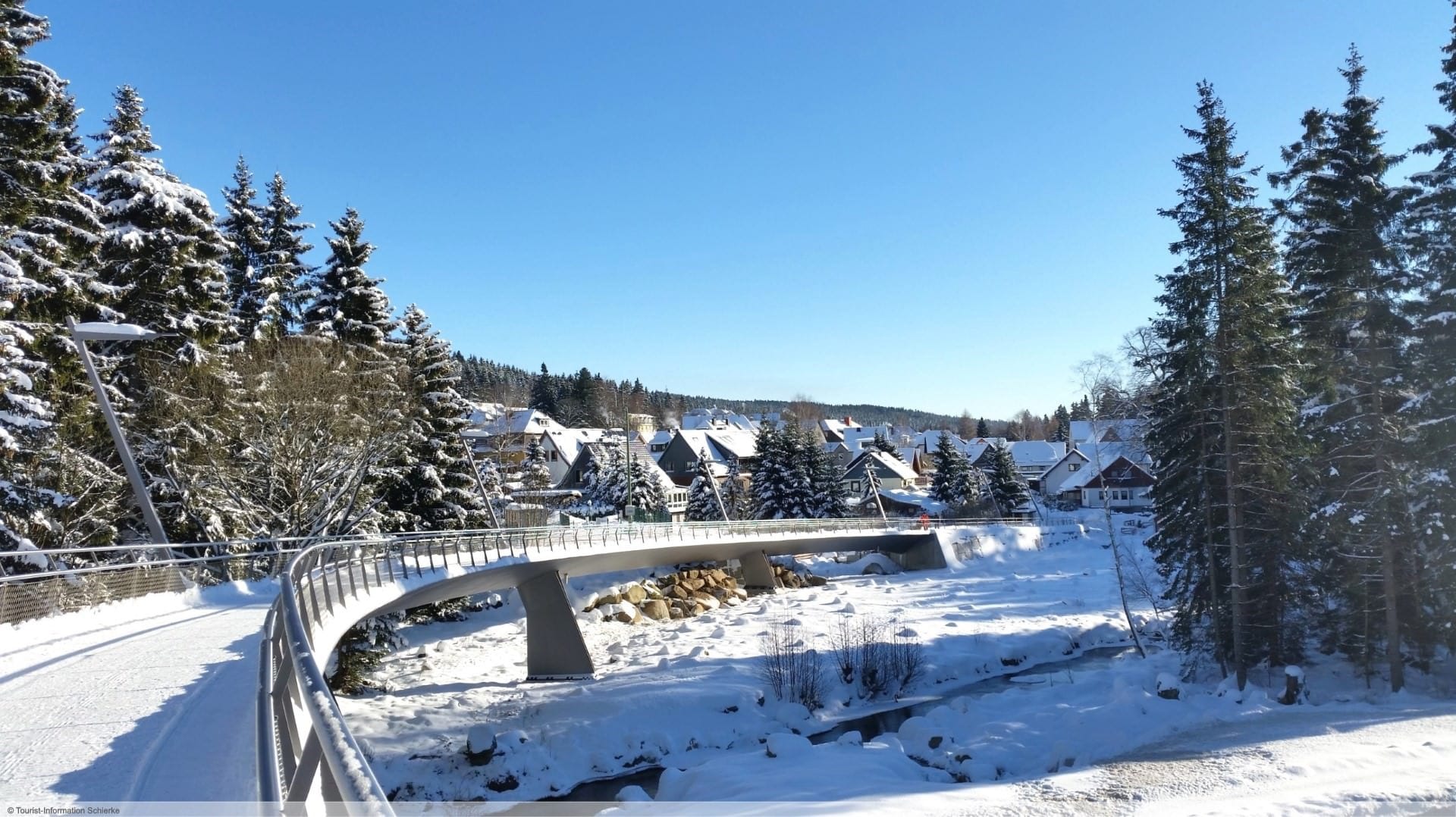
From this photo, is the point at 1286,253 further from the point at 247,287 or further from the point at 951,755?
the point at 247,287

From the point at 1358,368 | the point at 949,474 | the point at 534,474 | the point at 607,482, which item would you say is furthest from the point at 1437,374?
the point at 949,474

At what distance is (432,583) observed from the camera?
68.6ft

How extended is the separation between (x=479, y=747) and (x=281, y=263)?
787 inches

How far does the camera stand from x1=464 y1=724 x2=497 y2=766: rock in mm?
19234

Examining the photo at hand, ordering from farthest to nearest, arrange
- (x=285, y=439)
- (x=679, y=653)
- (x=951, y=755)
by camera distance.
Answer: (x=679, y=653) < (x=285, y=439) < (x=951, y=755)

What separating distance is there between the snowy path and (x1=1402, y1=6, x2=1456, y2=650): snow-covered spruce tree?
23.9 metres

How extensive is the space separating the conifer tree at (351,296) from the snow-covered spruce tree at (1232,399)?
86.2ft

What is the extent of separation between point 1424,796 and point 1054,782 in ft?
18.5

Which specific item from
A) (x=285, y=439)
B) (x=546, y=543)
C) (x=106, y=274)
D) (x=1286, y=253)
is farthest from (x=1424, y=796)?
(x=106, y=274)

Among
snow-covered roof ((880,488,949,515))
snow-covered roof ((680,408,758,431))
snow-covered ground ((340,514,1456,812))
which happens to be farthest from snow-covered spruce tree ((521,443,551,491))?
snow-covered roof ((680,408,758,431))

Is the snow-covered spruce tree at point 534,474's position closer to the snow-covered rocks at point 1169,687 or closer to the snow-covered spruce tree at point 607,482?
the snow-covered spruce tree at point 607,482

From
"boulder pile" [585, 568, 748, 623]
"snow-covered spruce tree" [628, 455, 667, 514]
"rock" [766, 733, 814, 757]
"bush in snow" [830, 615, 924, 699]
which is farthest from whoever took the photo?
"snow-covered spruce tree" [628, 455, 667, 514]

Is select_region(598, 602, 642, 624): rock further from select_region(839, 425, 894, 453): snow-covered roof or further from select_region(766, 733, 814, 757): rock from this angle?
select_region(839, 425, 894, 453): snow-covered roof

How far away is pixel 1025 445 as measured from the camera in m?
112
